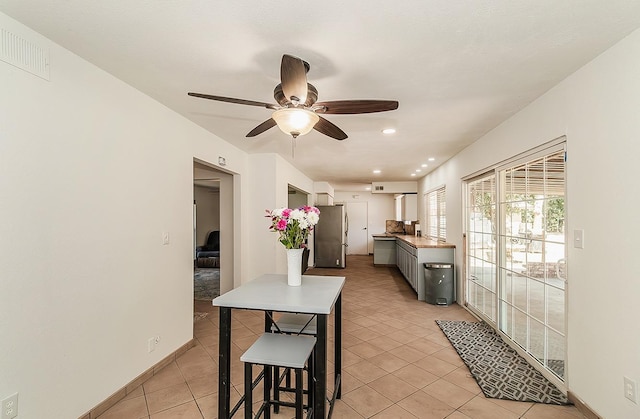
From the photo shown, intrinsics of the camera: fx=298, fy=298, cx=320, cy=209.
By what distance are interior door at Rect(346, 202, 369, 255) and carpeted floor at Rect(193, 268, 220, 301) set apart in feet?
15.1

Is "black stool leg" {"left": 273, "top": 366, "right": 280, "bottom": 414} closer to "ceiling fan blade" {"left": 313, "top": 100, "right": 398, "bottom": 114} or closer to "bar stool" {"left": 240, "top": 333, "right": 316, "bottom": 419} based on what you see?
"bar stool" {"left": 240, "top": 333, "right": 316, "bottom": 419}

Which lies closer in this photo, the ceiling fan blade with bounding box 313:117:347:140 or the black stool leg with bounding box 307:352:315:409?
the black stool leg with bounding box 307:352:315:409

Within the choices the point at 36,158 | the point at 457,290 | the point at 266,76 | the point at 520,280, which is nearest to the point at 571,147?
the point at 520,280

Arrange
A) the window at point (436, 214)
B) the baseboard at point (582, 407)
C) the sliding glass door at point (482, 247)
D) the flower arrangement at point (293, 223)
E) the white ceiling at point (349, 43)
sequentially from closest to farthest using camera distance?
the white ceiling at point (349, 43)
the baseboard at point (582, 407)
the flower arrangement at point (293, 223)
the sliding glass door at point (482, 247)
the window at point (436, 214)

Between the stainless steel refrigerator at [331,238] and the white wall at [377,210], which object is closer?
the stainless steel refrigerator at [331,238]

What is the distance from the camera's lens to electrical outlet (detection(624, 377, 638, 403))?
1632 millimetres

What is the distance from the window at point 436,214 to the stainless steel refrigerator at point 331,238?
6.99ft

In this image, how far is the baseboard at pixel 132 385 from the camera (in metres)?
2.00

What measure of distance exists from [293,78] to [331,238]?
645cm

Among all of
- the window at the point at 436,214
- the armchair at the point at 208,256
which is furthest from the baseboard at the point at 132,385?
the armchair at the point at 208,256

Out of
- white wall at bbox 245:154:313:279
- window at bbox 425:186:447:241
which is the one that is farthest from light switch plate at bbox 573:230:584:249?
white wall at bbox 245:154:313:279

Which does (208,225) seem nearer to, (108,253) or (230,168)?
(230,168)

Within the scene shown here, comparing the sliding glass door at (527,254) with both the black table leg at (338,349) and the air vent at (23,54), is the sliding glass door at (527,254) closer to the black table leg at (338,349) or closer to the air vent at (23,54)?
the black table leg at (338,349)

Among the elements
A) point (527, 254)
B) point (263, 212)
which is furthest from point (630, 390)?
point (263, 212)
